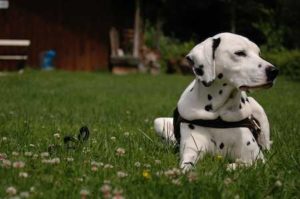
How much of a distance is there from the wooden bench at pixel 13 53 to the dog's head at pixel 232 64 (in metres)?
18.7

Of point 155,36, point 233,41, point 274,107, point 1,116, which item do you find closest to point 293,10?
point 155,36

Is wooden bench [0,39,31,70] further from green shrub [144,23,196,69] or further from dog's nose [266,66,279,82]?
dog's nose [266,66,279,82]

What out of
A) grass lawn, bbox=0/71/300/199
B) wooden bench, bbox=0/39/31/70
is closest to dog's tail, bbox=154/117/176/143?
grass lawn, bbox=0/71/300/199

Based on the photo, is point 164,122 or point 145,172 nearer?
point 145,172

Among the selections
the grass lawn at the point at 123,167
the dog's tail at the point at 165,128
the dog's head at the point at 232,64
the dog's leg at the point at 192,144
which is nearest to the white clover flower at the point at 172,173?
the grass lawn at the point at 123,167

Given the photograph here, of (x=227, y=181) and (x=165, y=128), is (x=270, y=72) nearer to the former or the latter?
(x=227, y=181)

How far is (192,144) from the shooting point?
455 centimetres

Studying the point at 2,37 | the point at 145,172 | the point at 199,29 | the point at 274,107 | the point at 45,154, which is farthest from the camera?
the point at 199,29

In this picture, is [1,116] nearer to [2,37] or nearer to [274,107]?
[274,107]

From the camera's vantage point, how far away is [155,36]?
29578 mm

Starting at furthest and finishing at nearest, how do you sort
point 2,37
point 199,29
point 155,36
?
point 199,29 < point 155,36 < point 2,37

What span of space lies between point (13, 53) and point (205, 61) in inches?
786

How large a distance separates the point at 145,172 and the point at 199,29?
32.6 meters

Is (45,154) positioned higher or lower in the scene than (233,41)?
lower
